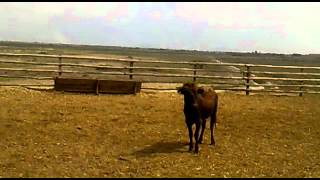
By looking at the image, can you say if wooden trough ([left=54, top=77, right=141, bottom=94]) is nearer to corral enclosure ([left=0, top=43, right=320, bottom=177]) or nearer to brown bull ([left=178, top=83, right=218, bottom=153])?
corral enclosure ([left=0, top=43, right=320, bottom=177])

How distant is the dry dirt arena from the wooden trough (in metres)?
0.52

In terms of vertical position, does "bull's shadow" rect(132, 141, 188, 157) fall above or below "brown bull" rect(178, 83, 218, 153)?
below

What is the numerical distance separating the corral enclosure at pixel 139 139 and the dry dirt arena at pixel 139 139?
17mm

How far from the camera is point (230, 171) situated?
8.47 metres

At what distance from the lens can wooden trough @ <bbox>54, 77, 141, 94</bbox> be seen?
16734 mm

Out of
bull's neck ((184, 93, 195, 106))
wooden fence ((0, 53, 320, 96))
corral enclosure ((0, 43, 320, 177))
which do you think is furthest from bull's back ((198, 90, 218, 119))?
wooden fence ((0, 53, 320, 96))

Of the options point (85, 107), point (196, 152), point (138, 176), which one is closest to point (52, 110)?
point (85, 107)

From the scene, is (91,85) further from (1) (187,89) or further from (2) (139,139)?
(1) (187,89)

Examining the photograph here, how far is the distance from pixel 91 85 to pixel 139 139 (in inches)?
259

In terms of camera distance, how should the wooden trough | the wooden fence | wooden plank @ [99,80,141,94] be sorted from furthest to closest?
the wooden fence, wooden plank @ [99,80,141,94], the wooden trough

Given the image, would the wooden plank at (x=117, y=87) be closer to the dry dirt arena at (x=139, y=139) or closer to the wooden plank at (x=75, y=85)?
the wooden plank at (x=75, y=85)

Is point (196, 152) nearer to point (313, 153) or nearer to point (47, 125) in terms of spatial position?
point (313, 153)

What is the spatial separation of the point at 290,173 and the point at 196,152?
2048mm

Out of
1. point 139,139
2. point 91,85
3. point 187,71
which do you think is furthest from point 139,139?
point 187,71
